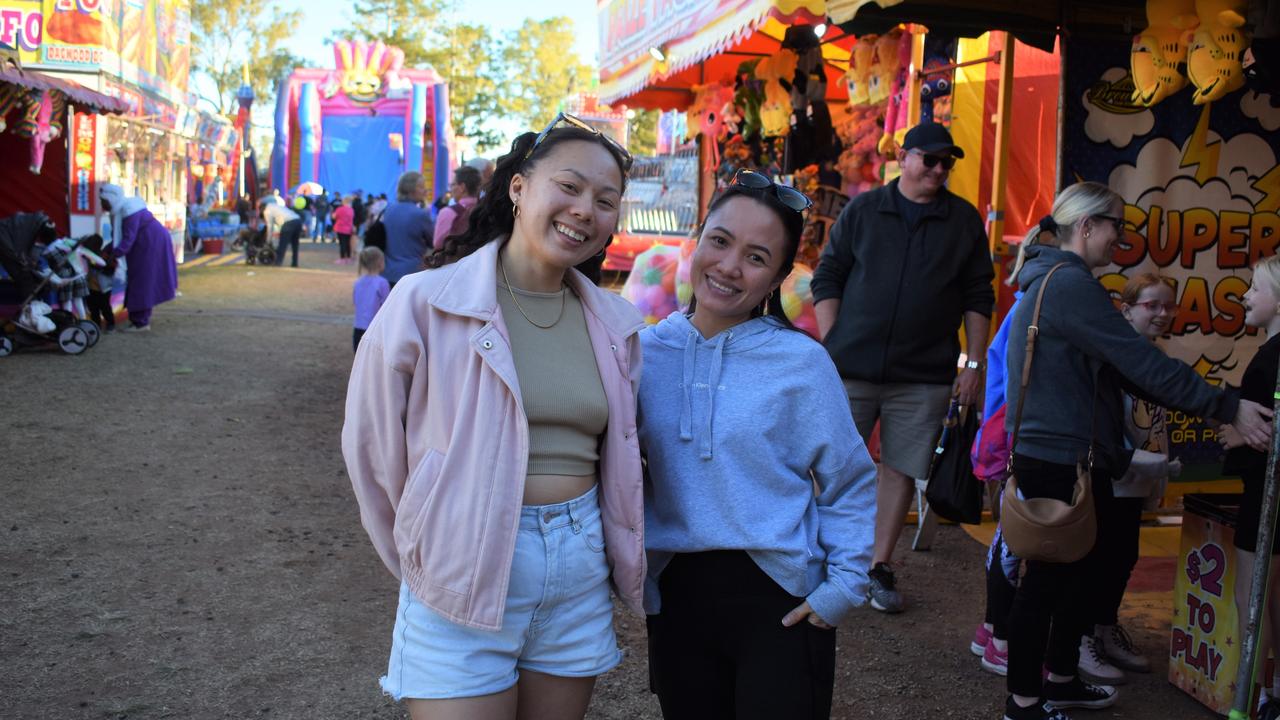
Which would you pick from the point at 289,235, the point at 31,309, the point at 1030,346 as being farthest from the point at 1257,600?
the point at 289,235

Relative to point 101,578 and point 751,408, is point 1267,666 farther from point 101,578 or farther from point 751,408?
point 101,578

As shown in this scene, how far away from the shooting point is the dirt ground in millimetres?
3711

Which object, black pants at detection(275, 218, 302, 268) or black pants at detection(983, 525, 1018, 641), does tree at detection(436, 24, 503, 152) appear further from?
black pants at detection(983, 525, 1018, 641)

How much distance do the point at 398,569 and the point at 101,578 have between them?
316 cm

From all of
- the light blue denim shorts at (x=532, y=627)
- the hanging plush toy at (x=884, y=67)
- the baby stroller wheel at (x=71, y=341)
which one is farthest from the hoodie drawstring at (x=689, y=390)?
the baby stroller wheel at (x=71, y=341)

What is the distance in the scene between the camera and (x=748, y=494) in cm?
218

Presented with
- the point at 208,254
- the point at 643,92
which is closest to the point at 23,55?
the point at 208,254

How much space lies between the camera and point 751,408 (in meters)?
2.19

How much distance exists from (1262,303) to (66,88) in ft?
44.0

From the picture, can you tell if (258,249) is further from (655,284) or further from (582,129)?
(582,129)

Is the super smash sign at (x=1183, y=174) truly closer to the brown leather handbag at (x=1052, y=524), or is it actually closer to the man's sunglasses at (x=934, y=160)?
the man's sunglasses at (x=934, y=160)

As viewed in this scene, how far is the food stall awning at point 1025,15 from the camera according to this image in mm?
4957

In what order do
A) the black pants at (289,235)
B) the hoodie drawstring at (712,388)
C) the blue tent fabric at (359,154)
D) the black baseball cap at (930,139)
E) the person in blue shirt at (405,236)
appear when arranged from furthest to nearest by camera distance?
the blue tent fabric at (359,154) < the black pants at (289,235) < the person in blue shirt at (405,236) < the black baseball cap at (930,139) < the hoodie drawstring at (712,388)

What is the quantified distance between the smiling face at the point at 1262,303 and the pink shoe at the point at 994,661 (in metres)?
1.44
